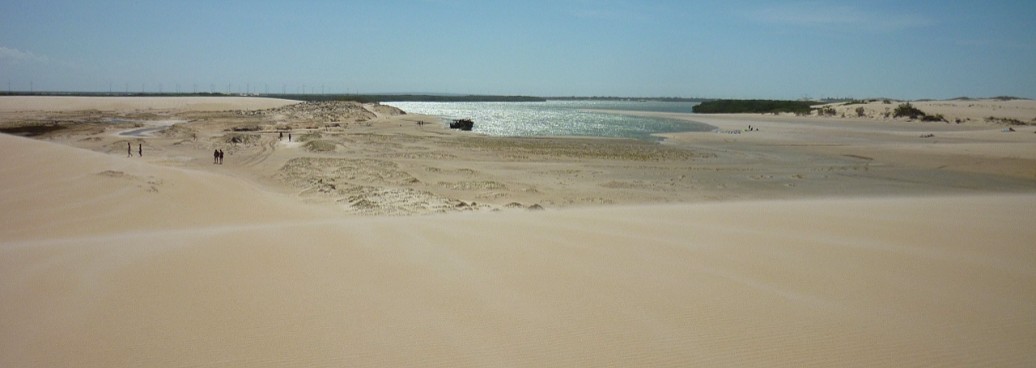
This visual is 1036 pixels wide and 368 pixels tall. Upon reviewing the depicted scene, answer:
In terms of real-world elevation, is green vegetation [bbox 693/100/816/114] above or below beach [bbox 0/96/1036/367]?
above

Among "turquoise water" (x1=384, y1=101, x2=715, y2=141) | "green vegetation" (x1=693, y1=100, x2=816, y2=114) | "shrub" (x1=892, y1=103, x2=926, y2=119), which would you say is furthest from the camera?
"green vegetation" (x1=693, y1=100, x2=816, y2=114)

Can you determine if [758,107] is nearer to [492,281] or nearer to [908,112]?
[908,112]

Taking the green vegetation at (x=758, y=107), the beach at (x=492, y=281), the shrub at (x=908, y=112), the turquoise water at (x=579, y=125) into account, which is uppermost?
the green vegetation at (x=758, y=107)

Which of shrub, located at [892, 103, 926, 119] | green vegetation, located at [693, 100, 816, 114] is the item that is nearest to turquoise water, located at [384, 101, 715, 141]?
shrub, located at [892, 103, 926, 119]

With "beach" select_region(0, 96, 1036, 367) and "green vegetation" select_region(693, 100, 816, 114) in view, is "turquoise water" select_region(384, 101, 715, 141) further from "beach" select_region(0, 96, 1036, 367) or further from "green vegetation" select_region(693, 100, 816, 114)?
"beach" select_region(0, 96, 1036, 367)

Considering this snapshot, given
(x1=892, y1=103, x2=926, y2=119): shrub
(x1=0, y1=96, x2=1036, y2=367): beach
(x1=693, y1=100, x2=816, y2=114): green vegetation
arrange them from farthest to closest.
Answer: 1. (x1=693, y1=100, x2=816, y2=114): green vegetation
2. (x1=892, y1=103, x2=926, y2=119): shrub
3. (x1=0, y1=96, x2=1036, y2=367): beach

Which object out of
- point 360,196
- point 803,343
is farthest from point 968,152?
point 803,343

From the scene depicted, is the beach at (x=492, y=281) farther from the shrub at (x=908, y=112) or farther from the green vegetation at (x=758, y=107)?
the green vegetation at (x=758, y=107)

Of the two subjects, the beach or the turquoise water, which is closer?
the beach

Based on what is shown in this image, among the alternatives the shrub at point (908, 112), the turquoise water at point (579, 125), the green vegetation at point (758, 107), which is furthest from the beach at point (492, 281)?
the green vegetation at point (758, 107)

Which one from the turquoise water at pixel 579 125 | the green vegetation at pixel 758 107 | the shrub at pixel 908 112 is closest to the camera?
the turquoise water at pixel 579 125

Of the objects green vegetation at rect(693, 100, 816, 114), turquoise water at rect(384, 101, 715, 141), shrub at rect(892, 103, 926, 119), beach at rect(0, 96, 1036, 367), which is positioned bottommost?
beach at rect(0, 96, 1036, 367)

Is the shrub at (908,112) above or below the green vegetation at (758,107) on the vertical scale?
below

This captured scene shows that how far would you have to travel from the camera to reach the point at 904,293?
203 inches
